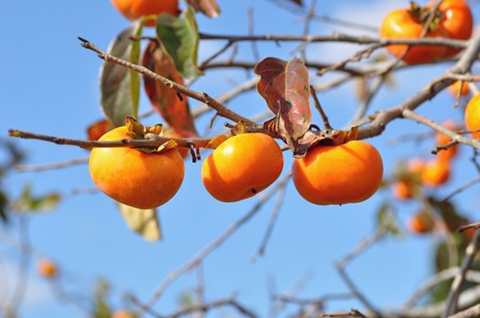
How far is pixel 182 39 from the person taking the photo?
67.6 inches

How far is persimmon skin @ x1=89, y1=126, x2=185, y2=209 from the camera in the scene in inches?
35.6

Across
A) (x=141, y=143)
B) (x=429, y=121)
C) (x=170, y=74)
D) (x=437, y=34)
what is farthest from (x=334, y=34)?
(x=141, y=143)

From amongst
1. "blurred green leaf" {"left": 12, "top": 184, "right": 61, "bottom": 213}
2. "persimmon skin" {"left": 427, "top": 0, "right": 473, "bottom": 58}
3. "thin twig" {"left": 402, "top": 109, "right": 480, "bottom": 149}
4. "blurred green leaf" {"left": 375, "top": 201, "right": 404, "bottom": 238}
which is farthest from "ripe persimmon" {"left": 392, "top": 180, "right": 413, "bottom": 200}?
"thin twig" {"left": 402, "top": 109, "right": 480, "bottom": 149}

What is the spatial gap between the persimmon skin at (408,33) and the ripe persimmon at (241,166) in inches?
36.2

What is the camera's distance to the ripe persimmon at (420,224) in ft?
14.3

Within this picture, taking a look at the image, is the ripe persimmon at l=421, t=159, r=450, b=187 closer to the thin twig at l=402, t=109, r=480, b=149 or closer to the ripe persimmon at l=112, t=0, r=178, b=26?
the ripe persimmon at l=112, t=0, r=178, b=26

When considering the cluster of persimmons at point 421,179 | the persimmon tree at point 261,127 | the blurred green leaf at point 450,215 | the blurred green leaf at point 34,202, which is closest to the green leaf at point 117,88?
the persimmon tree at point 261,127

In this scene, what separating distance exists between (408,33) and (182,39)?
0.60 meters

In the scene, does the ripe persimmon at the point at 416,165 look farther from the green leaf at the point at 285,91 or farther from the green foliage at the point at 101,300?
the green leaf at the point at 285,91

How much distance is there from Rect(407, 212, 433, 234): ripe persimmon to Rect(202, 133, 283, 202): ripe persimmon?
355 centimetres

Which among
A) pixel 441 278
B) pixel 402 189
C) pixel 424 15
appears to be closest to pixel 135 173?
pixel 424 15

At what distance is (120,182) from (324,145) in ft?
1.02

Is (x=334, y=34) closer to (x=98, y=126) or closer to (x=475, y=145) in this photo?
(x=98, y=126)

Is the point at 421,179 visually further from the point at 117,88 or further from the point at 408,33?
the point at 117,88
